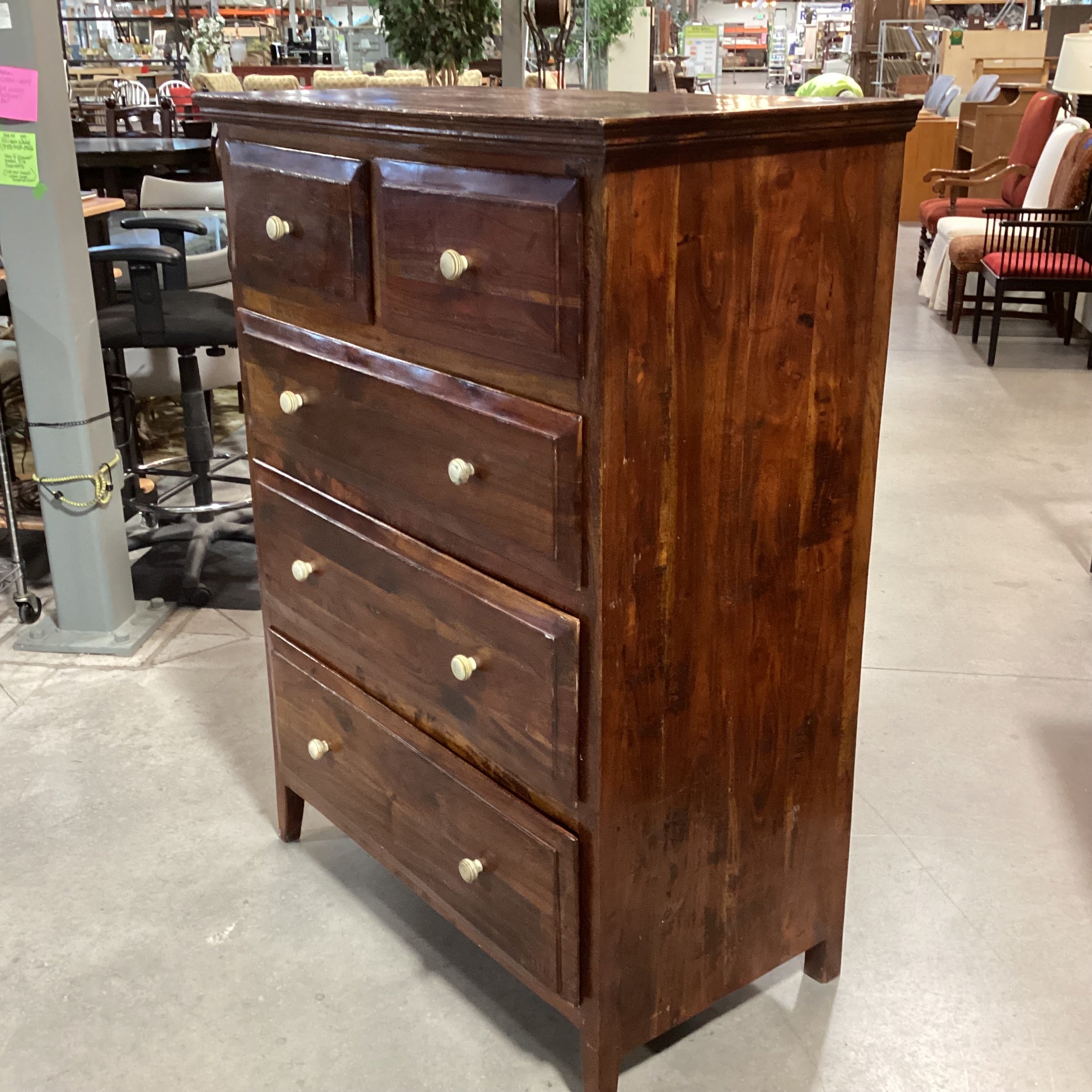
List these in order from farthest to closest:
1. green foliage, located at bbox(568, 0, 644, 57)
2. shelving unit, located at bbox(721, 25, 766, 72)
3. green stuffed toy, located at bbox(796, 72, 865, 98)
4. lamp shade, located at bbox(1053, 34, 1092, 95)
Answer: shelving unit, located at bbox(721, 25, 766, 72)
lamp shade, located at bbox(1053, 34, 1092, 95)
green foliage, located at bbox(568, 0, 644, 57)
green stuffed toy, located at bbox(796, 72, 865, 98)

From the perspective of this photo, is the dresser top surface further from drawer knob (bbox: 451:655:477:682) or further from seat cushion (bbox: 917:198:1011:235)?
seat cushion (bbox: 917:198:1011:235)

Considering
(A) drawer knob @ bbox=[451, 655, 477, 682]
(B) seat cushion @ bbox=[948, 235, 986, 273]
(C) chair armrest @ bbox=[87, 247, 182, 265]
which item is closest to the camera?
(A) drawer knob @ bbox=[451, 655, 477, 682]

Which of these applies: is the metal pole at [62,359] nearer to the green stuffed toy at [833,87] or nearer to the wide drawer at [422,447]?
the wide drawer at [422,447]

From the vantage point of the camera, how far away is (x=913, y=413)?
4.98 meters

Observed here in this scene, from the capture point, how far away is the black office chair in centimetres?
309

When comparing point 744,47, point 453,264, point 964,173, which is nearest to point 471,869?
point 453,264

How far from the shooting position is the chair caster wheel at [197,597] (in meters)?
3.26

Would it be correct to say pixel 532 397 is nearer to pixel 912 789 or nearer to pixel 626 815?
pixel 626 815

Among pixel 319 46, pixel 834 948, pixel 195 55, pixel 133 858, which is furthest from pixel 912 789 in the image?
pixel 319 46

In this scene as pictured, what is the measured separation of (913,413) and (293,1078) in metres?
3.97

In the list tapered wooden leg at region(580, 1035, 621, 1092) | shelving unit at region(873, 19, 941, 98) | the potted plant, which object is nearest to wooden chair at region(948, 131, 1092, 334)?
tapered wooden leg at region(580, 1035, 621, 1092)

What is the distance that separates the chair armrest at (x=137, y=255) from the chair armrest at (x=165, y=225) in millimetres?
321

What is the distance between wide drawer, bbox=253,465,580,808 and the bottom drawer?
0.04m

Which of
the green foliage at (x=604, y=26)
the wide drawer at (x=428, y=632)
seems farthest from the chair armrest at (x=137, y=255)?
the green foliage at (x=604, y=26)
